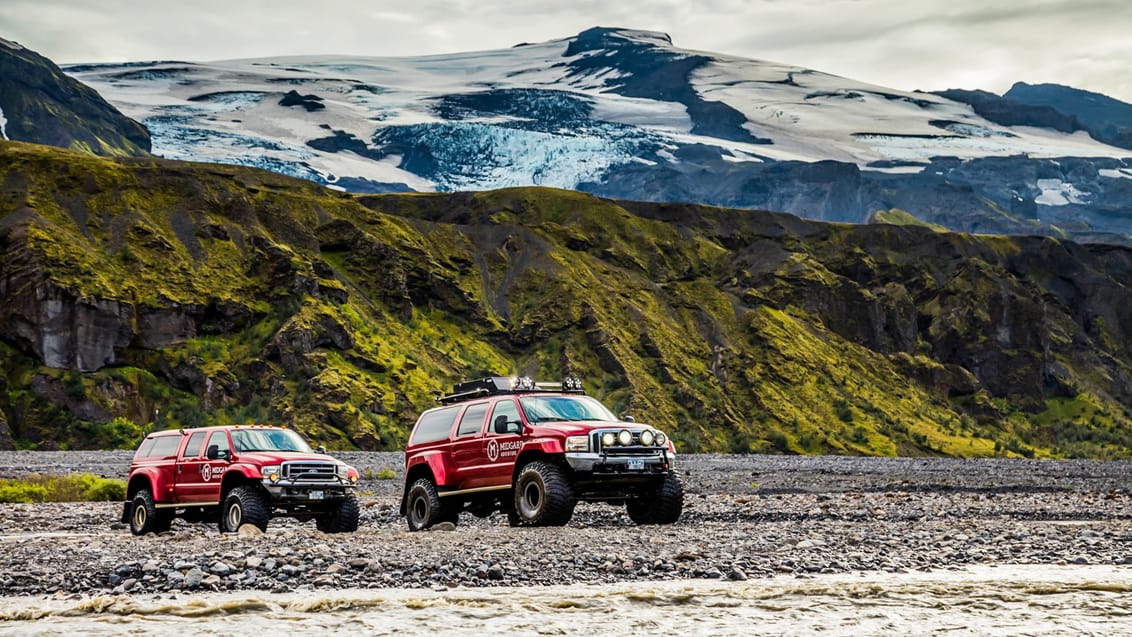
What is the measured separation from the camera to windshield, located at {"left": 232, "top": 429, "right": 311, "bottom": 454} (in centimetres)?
2647

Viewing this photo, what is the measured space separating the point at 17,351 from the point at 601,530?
82994 millimetres

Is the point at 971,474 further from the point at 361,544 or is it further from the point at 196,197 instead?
the point at 196,197

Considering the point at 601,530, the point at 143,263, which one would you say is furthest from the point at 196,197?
the point at 601,530

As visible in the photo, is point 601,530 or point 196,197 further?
point 196,197

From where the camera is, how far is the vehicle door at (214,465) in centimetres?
2602

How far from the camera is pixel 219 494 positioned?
2594cm

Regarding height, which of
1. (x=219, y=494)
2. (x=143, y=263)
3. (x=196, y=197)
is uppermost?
(x=196, y=197)

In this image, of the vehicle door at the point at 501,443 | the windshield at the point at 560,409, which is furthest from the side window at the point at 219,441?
the windshield at the point at 560,409

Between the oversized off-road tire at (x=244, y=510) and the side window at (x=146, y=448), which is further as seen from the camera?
the side window at (x=146, y=448)

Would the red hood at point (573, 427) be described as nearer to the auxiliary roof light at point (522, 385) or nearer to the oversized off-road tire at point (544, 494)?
the oversized off-road tire at point (544, 494)

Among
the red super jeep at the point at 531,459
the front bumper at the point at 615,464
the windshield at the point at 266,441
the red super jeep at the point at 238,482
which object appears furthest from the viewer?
the windshield at the point at 266,441

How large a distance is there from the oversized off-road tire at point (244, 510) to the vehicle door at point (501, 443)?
15.1 ft

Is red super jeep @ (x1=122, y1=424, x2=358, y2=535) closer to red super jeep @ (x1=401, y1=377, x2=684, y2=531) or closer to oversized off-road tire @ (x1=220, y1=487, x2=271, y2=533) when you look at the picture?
oversized off-road tire @ (x1=220, y1=487, x2=271, y2=533)

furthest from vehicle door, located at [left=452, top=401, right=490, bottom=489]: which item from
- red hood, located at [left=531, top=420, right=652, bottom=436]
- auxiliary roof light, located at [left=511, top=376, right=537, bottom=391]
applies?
red hood, located at [left=531, top=420, right=652, bottom=436]
